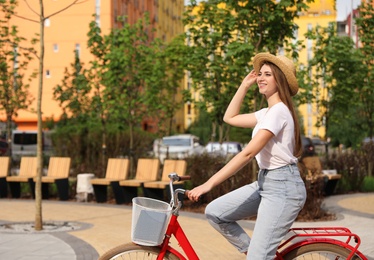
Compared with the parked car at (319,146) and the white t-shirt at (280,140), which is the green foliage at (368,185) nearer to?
the white t-shirt at (280,140)

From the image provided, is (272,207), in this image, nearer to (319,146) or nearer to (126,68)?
(126,68)

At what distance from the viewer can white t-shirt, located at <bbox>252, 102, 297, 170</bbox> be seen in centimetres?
428

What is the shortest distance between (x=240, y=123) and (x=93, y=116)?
1900 cm

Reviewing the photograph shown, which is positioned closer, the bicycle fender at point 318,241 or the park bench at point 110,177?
the bicycle fender at point 318,241

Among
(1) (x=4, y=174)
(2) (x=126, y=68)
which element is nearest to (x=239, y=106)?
(1) (x=4, y=174)

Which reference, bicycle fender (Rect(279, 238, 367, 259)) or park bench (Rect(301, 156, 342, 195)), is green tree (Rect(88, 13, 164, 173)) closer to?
park bench (Rect(301, 156, 342, 195))

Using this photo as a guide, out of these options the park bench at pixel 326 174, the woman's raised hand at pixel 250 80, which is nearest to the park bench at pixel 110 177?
the park bench at pixel 326 174

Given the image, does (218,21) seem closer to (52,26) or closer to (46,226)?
(46,226)

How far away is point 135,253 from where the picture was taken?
444 centimetres

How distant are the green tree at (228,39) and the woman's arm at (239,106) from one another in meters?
9.25

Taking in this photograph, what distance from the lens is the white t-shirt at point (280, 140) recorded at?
14.0 ft

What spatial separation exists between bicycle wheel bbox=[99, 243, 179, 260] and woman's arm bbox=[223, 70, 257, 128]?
0.92 metres

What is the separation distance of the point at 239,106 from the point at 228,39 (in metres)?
13.8

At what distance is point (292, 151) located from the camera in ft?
14.3
